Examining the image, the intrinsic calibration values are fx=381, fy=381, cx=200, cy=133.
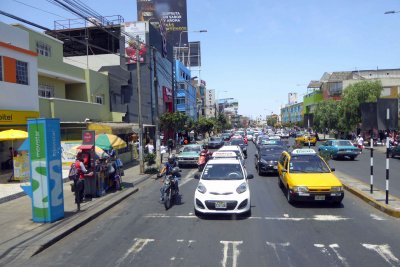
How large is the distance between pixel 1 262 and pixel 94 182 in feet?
22.3

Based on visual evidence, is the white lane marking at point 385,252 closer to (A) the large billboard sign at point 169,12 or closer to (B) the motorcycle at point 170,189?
(B) the motorcycle at point 170,189

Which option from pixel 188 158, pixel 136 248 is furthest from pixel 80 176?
pixel 188 158

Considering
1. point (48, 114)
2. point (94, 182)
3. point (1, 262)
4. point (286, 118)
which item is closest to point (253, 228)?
point (1, 262)

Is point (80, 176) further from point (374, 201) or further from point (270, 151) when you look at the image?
point (270, 151)

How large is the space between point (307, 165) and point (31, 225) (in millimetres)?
8971

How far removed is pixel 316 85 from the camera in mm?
105188

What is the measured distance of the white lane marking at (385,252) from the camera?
275 inches

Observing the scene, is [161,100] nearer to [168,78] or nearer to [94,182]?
[168,78]

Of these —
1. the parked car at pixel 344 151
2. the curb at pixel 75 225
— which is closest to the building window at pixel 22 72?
the curb at pixel 75 225

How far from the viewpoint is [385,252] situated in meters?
7.50

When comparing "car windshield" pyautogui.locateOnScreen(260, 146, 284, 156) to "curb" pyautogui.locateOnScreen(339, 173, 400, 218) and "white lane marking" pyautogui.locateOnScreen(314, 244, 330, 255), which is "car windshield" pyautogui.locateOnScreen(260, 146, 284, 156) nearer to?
"curb" pyautogui.locateOnScreen(339, 173, 400, 218)

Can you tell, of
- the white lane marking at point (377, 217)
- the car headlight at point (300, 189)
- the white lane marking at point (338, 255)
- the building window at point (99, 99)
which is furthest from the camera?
the building window at point (99, 99)

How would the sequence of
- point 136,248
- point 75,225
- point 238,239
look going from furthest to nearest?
point 75,225
point 238,239
point 136,248

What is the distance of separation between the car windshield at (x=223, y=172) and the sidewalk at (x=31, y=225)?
352 centimetres
